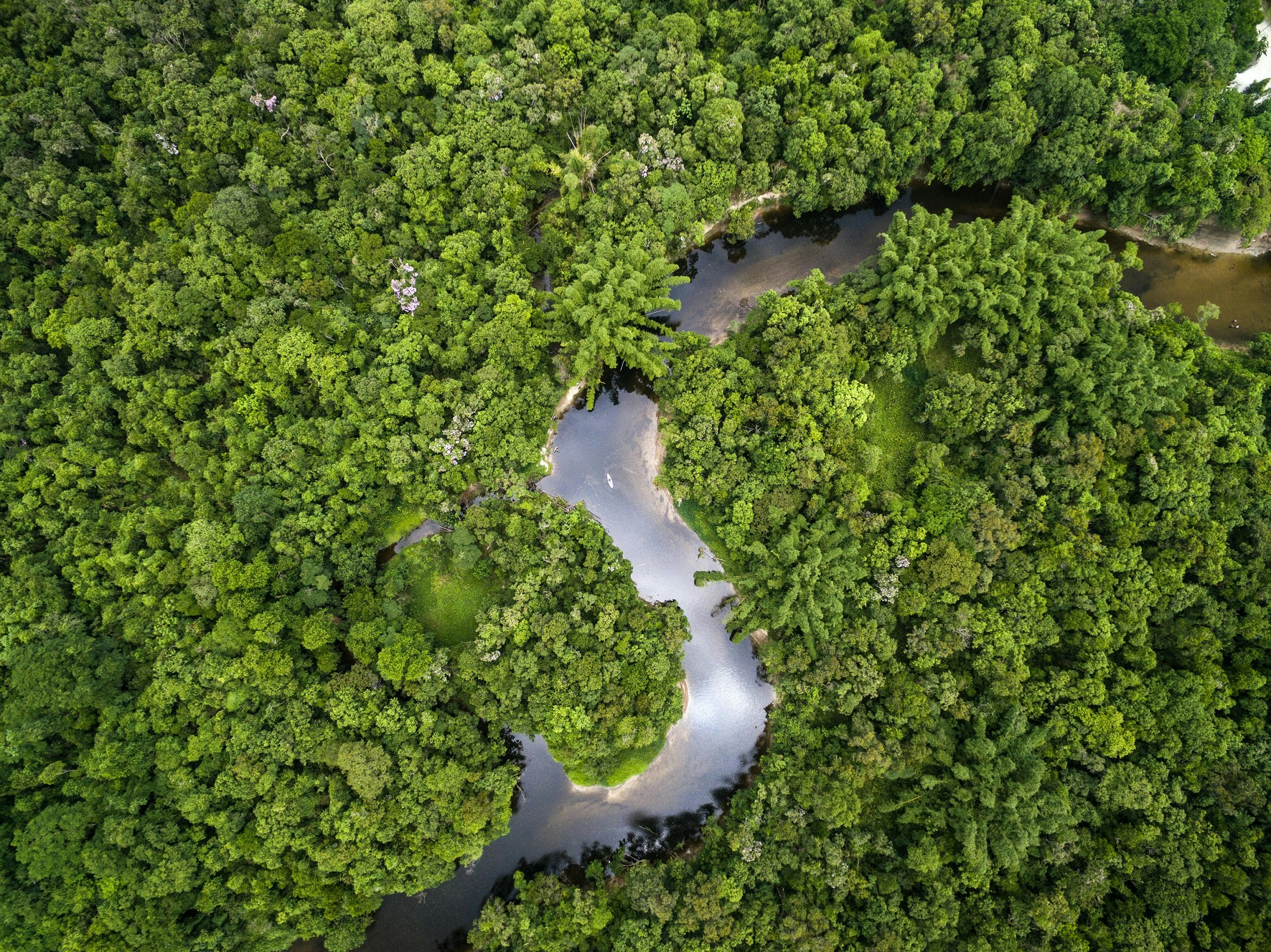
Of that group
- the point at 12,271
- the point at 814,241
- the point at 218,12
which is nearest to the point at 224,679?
the point at 12,271

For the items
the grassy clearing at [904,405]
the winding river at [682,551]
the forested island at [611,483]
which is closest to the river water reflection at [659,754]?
the winding river at [682,551]

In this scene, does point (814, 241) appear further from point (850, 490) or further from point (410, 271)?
point (410, 271)

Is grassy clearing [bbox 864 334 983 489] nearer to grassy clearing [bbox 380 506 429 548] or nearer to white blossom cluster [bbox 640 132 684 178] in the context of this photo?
white blossom cluster [bbox 640 132 684 178]

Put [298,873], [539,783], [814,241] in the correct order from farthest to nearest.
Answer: [814,241], [539,783], [298,873]

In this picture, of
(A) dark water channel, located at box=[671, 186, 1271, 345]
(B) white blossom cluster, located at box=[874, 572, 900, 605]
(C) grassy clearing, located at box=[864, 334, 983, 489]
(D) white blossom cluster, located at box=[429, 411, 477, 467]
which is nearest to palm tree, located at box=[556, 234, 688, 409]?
(A) dark water channel, located at box=[671, 186, 1271, 345]

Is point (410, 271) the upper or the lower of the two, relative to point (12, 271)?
lower

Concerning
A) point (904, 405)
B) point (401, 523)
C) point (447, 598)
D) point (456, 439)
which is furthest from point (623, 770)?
point (904, 405)
